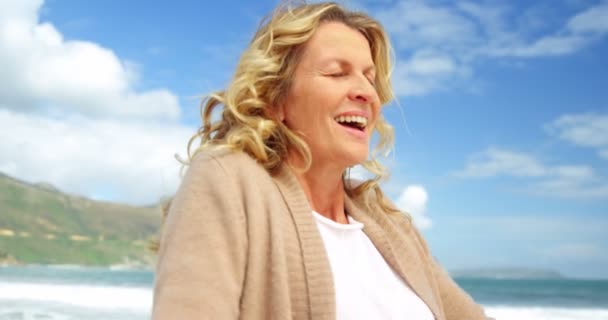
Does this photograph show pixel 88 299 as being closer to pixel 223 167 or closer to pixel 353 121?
pixel 353 121

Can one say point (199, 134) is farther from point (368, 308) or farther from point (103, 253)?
point (103, 253)

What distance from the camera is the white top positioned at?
153 centimetres

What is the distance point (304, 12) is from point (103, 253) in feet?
295

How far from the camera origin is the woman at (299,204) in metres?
1.35

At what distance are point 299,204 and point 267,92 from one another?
0.99 ft

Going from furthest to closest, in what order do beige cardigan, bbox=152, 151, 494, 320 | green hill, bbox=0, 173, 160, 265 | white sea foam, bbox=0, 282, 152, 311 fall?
green hill, bbox=0, 173, 160, 265 < white sea foam, bbox=0, 282, 152, 311 < beige cardigan, bbox=152, 151, 494, 320

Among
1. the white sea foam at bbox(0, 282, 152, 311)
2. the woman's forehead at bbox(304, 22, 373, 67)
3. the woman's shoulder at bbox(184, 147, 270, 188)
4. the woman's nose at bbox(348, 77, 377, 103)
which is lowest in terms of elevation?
the woman's shoulder at bbox(184, 147, 270, 188)

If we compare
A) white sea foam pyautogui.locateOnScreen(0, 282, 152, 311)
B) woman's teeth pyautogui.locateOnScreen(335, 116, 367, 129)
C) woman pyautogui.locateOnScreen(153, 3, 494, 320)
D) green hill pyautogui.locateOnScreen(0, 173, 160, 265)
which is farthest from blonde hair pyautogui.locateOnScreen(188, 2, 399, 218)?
green hill pyautogui.locateOnScreen(0, 173, 160, 265)

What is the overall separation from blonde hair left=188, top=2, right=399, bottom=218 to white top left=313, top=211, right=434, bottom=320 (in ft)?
0.67

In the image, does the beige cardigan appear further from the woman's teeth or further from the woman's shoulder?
the woman's teeth

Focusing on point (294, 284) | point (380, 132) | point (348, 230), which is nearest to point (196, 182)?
point (294, 284)

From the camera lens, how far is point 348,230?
1.71m

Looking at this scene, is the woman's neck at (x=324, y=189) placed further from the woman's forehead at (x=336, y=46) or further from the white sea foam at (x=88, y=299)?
the white sea foam at (x=88, y=299)

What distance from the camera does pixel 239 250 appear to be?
136cm
